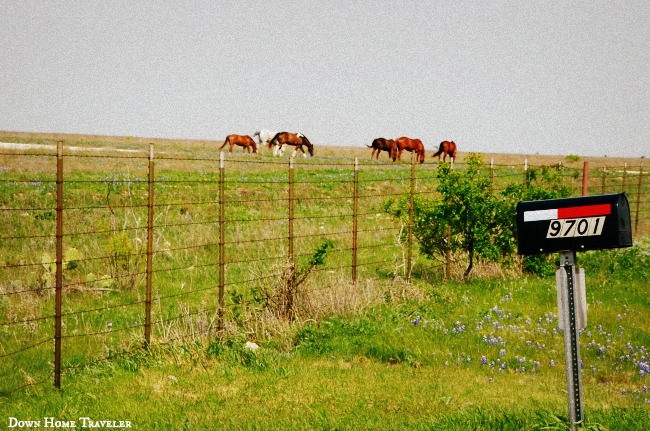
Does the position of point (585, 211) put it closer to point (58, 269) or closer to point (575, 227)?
point (575, 227)

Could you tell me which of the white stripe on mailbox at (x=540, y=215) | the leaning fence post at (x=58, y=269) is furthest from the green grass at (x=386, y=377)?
the white stripe on mailbox at (x=540, y=215)

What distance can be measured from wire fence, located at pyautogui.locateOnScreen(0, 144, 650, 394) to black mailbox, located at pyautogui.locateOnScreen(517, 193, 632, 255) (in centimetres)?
346

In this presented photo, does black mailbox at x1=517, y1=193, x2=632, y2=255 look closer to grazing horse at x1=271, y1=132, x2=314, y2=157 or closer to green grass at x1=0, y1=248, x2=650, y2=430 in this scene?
green grass at x1=0, y1=248, x2=650, y2=430

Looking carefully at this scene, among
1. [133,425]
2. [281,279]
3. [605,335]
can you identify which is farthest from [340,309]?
[133,425]

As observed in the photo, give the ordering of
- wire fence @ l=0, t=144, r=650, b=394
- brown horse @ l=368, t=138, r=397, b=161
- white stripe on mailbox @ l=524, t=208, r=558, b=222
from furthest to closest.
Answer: brown horse @ l=368, t=138, r=397, b=161 < wire fence @ l=0, t=144, r=650, b=394 < white stripe on mailbox @ l=524, t=208, r=558, b=222

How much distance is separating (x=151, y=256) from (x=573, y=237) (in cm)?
557

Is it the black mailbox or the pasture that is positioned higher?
the black mailbox

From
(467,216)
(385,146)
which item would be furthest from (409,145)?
(467,216)

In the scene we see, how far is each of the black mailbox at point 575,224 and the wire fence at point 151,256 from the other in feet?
11.4

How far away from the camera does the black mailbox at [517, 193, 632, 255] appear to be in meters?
4.24

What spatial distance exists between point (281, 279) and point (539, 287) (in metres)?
4.87

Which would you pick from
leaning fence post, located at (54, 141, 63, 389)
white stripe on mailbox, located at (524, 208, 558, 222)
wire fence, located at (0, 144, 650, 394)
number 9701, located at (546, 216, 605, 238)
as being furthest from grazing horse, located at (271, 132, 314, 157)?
number 9701, located at (546, 216, 605, 238)

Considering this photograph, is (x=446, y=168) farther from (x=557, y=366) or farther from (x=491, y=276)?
(x=557, y=366)

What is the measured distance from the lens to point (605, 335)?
8.89 metres
